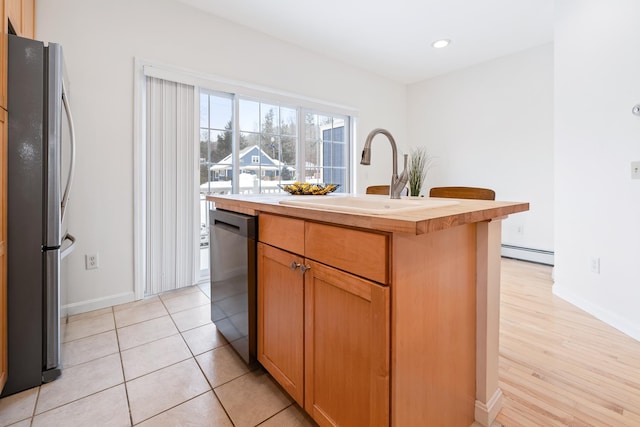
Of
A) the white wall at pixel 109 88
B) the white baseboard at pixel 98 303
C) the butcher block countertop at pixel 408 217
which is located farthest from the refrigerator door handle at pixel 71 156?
the butcher block countertop at pixel 408 217

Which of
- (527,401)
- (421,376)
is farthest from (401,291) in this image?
(527,401)

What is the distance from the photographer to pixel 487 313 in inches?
45.2

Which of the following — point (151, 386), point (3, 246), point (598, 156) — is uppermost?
point (598, 156)

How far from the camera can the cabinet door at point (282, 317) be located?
1.18 metres

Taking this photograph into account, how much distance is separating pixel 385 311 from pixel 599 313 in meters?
2.29

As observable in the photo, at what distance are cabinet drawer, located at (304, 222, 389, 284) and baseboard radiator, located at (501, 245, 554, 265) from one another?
3.65 metres

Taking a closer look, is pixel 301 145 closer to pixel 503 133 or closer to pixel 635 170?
pixel 503 133

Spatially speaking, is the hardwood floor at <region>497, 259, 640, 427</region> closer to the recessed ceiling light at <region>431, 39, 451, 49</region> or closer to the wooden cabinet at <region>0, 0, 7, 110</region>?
the wooden cabinet at <region>0, 0, 7, 110</region>

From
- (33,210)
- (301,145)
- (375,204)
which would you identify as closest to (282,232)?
(375,204)

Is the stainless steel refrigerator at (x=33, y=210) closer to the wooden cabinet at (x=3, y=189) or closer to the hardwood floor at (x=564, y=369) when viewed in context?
the wooden cabinet at (x=3, y=189)

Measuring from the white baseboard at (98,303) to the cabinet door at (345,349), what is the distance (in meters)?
2.00

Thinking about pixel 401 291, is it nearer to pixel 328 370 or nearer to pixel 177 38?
pixel 328 370

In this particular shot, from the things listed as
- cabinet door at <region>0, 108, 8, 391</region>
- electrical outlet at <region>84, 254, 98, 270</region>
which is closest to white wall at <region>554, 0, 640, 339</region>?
cabinet door at <region>0, 108, 8, 391</region>

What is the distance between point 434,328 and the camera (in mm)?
971
